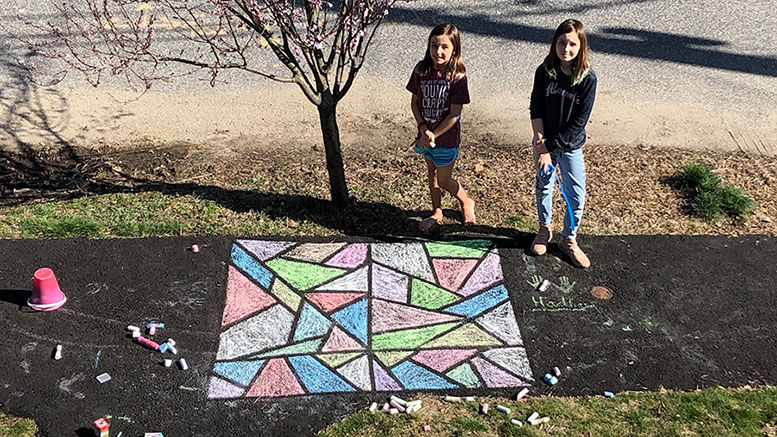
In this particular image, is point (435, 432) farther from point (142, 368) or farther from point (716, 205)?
point (716, 205)

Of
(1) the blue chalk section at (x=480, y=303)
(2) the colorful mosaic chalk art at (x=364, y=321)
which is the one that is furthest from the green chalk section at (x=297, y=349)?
(1) the blue chalk section at (x=480, y=303)

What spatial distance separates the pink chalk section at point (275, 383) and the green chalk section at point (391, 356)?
0.51 m

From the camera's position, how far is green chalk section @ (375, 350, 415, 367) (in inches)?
188

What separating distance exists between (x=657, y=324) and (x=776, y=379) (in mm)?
737

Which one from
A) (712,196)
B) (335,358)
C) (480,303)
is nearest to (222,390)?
(335,358)

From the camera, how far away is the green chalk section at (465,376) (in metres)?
4.67

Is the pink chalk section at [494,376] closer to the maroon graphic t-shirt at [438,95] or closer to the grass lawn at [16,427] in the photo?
the maroon graphic t-shirt at [438,95]

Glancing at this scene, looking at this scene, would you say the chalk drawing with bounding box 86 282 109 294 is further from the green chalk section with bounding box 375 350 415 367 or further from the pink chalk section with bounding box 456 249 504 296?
the pink chalk section with bounding box 456 249 504 296

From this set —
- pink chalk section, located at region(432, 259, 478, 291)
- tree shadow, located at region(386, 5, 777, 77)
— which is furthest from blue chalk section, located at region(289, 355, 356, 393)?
tree shadow, located at region(386, 5, 777, 77)

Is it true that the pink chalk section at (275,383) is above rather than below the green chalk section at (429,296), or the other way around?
below

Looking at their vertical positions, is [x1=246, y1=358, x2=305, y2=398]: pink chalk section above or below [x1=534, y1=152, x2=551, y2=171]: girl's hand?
below

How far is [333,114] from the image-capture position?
19.4 ft

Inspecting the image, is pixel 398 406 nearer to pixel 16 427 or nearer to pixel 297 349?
pixel 297 349

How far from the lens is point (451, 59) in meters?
5.33
